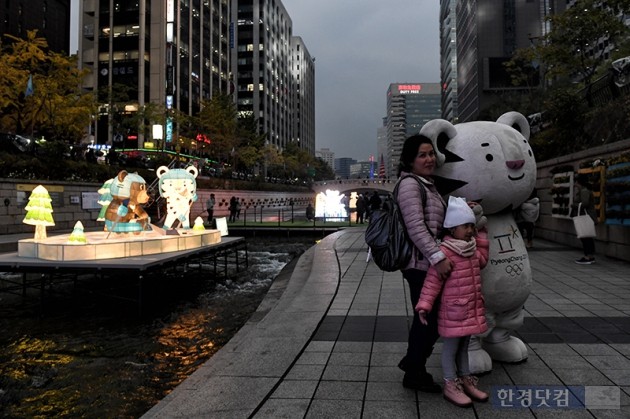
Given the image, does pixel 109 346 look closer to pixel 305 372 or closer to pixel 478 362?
pixel 305 372

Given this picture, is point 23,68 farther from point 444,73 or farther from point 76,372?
point 444,73

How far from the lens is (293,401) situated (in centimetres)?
356

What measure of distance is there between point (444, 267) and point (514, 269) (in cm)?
121

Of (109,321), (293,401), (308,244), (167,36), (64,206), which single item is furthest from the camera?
(167,36)

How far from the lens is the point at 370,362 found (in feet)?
14.6

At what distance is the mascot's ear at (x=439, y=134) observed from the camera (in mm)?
3871

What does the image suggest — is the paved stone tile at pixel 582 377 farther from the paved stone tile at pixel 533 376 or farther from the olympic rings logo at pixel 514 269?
the olympic rings logo at pixel 514 269

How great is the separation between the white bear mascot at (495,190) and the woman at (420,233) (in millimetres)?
331

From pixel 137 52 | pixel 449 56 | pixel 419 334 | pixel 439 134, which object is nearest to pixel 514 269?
pixel 419 334

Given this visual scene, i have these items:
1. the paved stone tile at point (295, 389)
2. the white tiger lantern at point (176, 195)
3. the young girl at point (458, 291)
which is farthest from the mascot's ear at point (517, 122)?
the white tiger lantern at point (176, 195)

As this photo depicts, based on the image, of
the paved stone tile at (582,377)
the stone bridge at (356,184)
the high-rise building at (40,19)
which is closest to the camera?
the paved stone tile at (582,377)

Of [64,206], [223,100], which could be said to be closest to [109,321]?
[64,206]

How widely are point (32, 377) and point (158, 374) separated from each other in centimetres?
153

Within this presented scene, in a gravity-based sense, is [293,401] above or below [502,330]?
below
